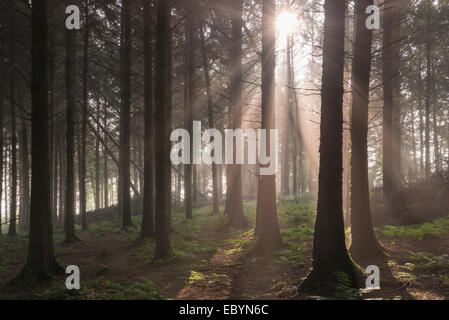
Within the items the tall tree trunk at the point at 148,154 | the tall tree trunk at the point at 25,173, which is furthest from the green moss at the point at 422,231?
the tall tree trunk at the point at 25,173

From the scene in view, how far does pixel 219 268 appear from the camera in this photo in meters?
9.09

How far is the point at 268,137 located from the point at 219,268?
175 inches

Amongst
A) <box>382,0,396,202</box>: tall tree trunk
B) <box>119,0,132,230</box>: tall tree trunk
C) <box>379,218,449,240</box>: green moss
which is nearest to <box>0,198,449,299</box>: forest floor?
<box>379,218,449,240</box>: green moss

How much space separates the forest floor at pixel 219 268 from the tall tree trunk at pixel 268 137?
57 cm

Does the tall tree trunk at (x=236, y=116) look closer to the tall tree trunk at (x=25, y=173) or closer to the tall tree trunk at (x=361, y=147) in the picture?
the tall tree trunk at (x=361, y=147)

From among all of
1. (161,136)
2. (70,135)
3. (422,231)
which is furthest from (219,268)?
(70,135)

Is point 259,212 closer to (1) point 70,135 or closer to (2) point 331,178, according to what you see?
(2) point 331,178

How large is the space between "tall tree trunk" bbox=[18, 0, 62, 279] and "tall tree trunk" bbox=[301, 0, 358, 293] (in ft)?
21.1

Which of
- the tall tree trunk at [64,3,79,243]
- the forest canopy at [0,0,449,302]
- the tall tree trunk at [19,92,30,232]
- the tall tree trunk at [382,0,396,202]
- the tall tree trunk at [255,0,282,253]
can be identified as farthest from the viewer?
the tall tree trunk at [19,92,30,232]

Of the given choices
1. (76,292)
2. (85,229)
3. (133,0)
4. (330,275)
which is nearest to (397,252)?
(330,275)

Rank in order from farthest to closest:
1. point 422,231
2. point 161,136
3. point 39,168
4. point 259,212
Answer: point 259,212
point 422,231
point 161,136
point 39,168

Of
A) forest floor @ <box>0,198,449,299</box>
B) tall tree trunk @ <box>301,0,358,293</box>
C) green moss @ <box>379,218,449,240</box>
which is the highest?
tall tree trunk @ <box>301,0,358,293</box>

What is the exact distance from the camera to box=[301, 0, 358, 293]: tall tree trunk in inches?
244

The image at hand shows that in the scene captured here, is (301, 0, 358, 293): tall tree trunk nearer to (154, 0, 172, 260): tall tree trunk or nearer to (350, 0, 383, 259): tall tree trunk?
(350, 0, 383, 259): tall tree trunk
